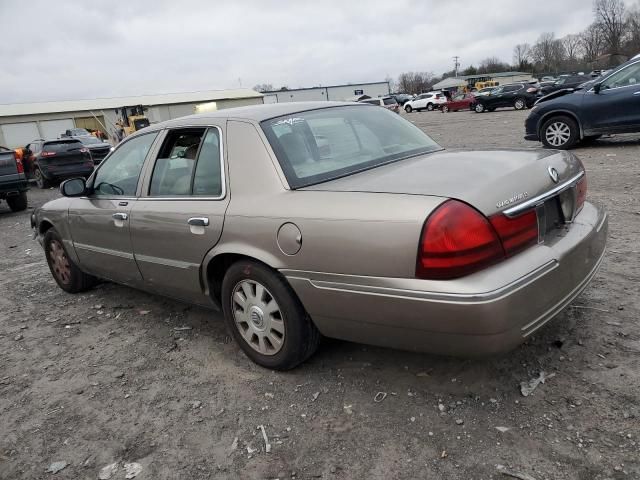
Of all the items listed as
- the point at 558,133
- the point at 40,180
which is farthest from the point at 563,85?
the point at 40,180

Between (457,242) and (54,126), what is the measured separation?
51524mm

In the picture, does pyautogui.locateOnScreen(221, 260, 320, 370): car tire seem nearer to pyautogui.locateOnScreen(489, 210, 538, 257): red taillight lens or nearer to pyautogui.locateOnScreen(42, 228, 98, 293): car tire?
pyautogui.locateOnScreen(489, 210, 538, 257): red taillight lens

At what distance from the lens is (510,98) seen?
31.1m

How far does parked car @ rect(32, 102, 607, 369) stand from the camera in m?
2.34

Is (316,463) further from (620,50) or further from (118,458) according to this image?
(620,50)

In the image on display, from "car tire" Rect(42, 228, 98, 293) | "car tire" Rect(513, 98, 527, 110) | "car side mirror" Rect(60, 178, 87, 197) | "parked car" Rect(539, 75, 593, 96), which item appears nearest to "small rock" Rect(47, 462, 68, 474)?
"car side mirror" Rect(60, 178, 87, 197)

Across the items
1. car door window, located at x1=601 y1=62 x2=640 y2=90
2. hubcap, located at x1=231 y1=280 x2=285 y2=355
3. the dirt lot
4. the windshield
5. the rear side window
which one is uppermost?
the windshield

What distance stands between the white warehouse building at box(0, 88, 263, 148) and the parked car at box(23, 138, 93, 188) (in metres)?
23.0

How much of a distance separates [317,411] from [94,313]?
2.71 m

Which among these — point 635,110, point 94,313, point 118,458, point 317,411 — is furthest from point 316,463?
point 635,110

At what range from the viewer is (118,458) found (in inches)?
104

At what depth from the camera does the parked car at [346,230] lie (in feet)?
7.69

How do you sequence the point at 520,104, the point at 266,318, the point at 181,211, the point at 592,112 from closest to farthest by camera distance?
the point at 266,318 < the point at 181,211 < the point at 592,112 < the point at 520,104

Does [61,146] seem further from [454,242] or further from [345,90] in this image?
[345,90]
